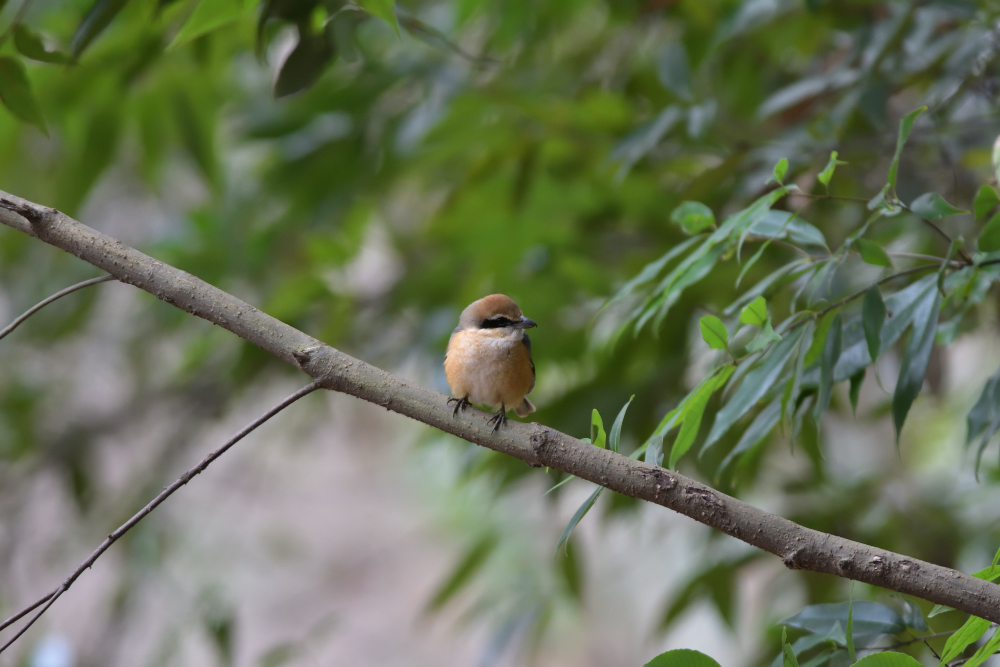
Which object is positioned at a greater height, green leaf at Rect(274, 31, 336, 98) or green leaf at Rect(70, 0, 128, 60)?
green leaf at Rect(70, 0, 128, 60)

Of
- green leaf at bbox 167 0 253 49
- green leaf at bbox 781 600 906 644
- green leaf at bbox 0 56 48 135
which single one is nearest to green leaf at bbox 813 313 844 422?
green leaf at bbox 781 600 906 644

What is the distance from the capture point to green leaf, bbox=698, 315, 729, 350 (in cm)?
143

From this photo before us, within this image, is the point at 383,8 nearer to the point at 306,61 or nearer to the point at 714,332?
the point at 306,61

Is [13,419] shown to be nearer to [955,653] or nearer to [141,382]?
[141,382]

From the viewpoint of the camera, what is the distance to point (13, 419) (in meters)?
4.41

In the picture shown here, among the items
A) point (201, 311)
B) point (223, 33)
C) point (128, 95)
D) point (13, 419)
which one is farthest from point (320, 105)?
point (13, 419)

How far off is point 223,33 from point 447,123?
2.77 ft

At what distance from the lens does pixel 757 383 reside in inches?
63.9

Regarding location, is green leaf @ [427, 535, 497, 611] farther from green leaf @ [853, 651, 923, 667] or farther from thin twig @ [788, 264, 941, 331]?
green leaf @ [853, 651, 923, 667]

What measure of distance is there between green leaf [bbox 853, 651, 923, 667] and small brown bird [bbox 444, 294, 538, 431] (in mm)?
1072

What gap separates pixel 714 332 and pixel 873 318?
335mm

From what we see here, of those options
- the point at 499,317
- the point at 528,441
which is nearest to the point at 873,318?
the point at 528,441

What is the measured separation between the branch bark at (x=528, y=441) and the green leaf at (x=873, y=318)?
1.27 feet

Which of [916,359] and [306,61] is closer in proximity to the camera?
[916,359]
